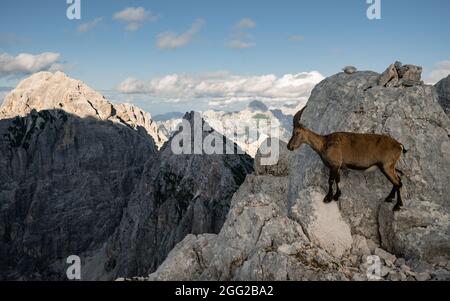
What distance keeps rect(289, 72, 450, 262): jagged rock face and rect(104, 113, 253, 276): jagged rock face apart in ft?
375

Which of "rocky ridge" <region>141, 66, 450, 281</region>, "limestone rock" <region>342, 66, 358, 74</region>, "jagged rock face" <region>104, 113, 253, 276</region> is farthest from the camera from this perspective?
"jagged rock face" <region>104, 113, 253, 276</region>

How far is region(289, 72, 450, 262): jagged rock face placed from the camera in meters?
14.3

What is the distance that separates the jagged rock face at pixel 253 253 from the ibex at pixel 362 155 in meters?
2.53

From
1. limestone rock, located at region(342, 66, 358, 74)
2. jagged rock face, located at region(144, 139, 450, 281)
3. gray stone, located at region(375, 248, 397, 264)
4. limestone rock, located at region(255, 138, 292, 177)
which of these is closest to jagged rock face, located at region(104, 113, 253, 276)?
limestone rock, located at region(255, 138, 292, 177)

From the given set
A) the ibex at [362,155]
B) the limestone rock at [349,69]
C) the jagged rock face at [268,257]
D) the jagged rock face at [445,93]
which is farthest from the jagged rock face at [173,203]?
the ibex at [362,155]

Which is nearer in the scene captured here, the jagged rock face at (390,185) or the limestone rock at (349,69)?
the jagged rock face at (390,185)

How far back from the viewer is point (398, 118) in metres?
16.5

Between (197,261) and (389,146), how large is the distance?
9122 mm

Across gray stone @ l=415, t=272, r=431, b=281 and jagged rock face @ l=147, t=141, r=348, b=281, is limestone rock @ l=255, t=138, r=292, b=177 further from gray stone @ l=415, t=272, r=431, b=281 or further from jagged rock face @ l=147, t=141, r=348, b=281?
gray stone @ l=415, t=272, r=431, b=281

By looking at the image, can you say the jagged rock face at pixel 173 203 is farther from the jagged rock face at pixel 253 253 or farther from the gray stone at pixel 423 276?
the gray stone at pixel 423 276

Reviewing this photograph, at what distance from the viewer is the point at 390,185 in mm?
15609

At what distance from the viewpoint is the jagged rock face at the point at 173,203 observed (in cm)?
13488

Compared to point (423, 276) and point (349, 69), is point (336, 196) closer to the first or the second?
point (423, 276)
